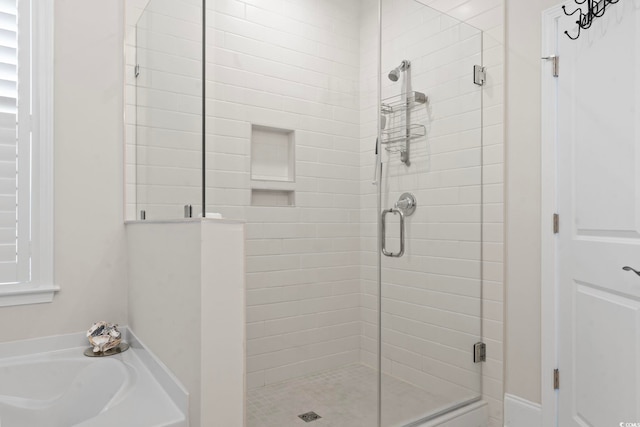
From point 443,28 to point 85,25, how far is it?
1835 millimetres

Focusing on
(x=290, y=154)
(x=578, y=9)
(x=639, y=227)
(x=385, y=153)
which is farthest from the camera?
(x=290, y=154)

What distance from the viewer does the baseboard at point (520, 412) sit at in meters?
1.98

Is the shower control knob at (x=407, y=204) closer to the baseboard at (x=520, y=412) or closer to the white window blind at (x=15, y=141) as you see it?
the baseboard at (x=520, y=412)

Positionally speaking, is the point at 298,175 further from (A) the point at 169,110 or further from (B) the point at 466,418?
(B) the point at 466,418

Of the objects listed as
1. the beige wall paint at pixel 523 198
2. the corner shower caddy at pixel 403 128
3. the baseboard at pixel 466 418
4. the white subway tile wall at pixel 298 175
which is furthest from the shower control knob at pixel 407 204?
the baseboard at pixel 466 418

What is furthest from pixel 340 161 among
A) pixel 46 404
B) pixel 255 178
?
pixel 46 404

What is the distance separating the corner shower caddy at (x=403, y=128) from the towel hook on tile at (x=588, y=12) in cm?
68

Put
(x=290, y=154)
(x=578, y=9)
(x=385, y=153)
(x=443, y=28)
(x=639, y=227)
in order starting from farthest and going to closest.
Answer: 1. (x=290, y=154)
2. (x=443, y=28)
3. (x=385, y=153)
4. (x=578, y=9)
5. (x=639, y=227)

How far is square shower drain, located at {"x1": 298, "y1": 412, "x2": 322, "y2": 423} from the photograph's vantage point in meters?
2.04

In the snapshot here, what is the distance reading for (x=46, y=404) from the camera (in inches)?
71.4

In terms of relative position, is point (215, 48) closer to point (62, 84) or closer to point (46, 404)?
point (62, 84)

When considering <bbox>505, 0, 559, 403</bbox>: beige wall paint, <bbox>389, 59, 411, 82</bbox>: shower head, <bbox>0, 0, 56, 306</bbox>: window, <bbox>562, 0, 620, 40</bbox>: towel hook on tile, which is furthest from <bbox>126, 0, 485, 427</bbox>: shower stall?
<bbox>562, 0, 620, 40</bbox>: towel hook on tile

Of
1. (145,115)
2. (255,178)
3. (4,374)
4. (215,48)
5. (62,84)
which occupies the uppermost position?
(215,48)

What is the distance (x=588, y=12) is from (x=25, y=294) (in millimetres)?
2781
